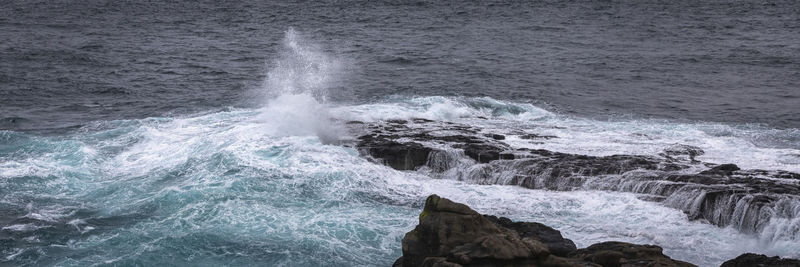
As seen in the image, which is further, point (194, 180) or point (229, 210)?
point (194, 180)

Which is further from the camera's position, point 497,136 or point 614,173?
point 497,136

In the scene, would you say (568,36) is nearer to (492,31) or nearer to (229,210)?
(492,31)

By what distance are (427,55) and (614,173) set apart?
26.9 meters

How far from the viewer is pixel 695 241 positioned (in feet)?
61.9

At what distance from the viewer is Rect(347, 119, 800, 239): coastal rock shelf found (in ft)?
63.7

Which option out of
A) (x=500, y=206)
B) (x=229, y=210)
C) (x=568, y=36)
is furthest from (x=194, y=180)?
(x=568, y=36)

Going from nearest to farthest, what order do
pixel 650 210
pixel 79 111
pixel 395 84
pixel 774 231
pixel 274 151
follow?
pixel 774 231, pixel 650 210, pixel 274 151, pixel 79 111, pixel 395 84

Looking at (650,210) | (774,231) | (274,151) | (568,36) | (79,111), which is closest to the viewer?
(774,231)

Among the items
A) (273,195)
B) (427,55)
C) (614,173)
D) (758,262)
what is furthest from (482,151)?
(427,55)

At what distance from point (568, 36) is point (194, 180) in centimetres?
3622

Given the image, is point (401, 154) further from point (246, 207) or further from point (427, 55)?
point (427, 55)

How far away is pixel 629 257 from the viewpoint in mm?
14758

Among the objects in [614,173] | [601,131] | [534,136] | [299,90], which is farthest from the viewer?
[299,90]

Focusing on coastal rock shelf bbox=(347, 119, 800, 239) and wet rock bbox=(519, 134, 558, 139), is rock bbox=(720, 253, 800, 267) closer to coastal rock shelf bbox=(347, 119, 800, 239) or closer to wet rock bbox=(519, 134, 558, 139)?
coastal rock shelf bbox=(347, 119, 800, 239)
